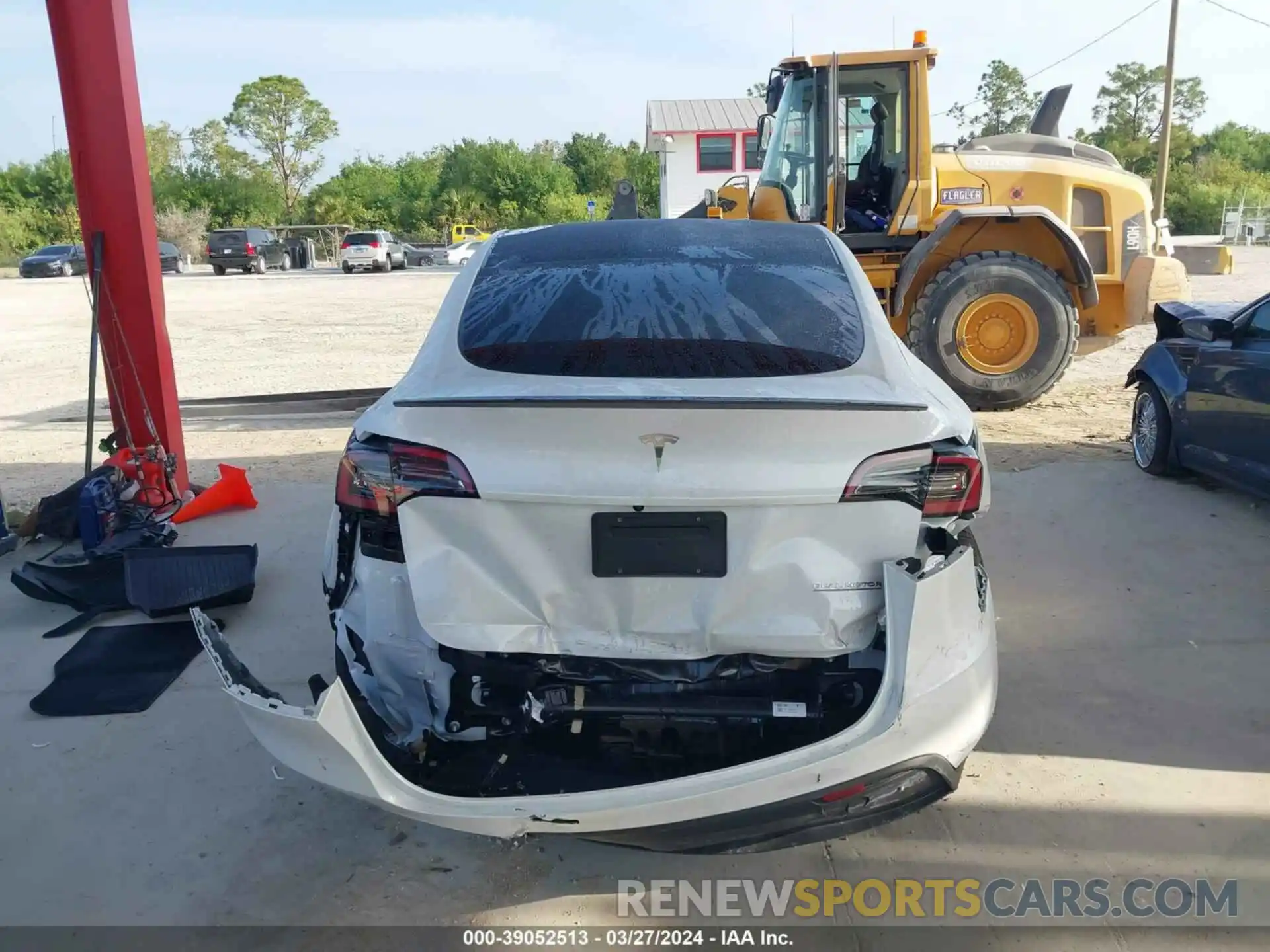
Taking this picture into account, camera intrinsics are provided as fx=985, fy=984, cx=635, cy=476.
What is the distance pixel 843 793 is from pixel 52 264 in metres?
43.3

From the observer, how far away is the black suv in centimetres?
3800

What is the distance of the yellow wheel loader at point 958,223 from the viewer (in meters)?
8.77

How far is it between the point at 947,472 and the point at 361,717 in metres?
1.64

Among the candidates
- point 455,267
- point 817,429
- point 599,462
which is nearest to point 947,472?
point 817,429

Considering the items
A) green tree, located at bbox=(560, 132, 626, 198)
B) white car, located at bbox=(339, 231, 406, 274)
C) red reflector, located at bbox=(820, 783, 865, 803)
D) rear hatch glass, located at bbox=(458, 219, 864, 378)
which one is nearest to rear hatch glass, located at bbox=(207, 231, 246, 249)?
white car, located at bbox=(339, 231, 406, 274)

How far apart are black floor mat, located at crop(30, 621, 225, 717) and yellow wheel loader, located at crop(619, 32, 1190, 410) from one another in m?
6.48

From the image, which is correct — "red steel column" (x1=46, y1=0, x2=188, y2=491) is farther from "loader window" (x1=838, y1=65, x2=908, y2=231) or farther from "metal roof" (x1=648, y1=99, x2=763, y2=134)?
"metal roof" (x1=648, y1=99, x2=763, y2=134)

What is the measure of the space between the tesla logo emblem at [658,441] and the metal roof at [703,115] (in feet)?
138

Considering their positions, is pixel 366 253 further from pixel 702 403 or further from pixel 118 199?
pixel 702 403

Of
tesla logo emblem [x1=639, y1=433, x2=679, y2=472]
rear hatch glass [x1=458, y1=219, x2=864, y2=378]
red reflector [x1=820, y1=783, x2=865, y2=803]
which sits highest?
rear hatch glass [x1=458, y1=219, x2=864, y2=378]

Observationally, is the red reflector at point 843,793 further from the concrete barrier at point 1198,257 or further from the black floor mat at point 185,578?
the concrete barrier at point 1198,257

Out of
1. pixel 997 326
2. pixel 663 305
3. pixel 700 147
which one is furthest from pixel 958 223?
pixel 700 147

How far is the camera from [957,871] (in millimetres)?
2879

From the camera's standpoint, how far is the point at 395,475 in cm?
254
